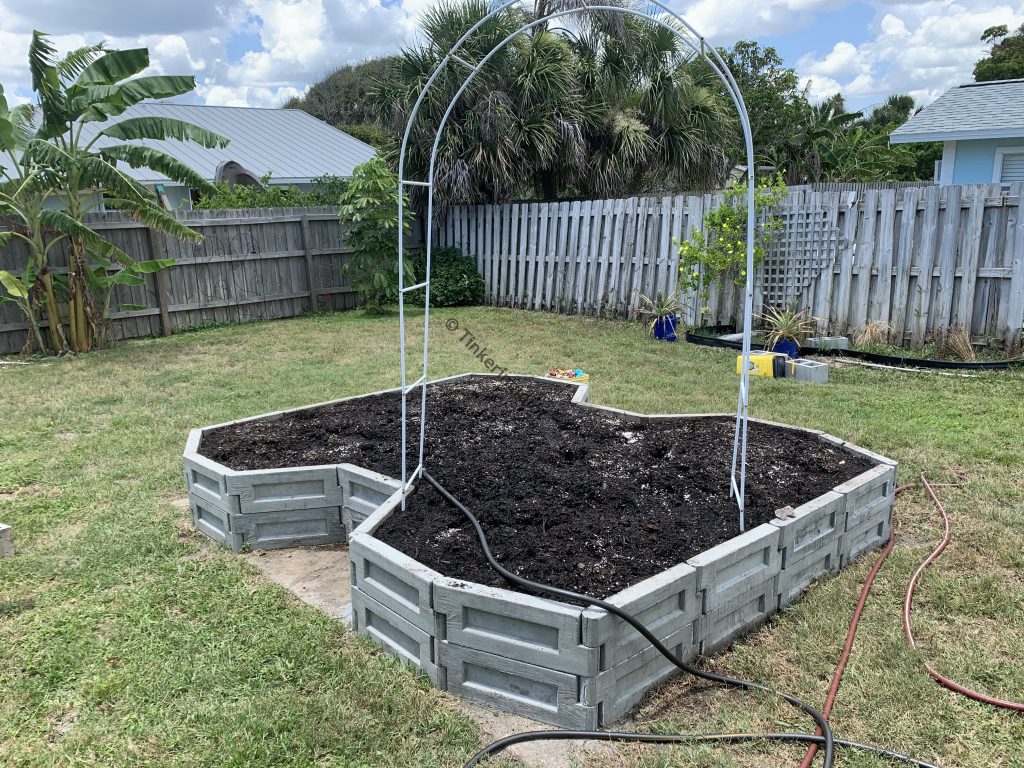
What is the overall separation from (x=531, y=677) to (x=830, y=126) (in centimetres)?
2812

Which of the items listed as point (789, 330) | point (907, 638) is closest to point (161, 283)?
point (789, 330)

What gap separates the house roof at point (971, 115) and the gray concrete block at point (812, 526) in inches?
486

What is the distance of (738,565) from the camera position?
9.96 ft

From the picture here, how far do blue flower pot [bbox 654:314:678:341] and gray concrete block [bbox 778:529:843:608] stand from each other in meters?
6.20

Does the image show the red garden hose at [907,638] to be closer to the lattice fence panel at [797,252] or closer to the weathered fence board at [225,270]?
the lattice fence panel at [797,252]

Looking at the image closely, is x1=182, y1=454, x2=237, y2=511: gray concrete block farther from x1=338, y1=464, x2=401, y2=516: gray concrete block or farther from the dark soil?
x1=338, y1=464, x2=401, y2=516: gray concrete block

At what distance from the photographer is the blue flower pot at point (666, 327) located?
962cm

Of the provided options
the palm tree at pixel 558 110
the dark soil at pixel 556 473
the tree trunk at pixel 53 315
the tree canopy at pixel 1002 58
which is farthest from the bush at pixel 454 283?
the tree canopy at pixel 1002 58

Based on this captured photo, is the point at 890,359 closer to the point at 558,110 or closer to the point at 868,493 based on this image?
the point at 868,493

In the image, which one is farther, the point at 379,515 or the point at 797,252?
the point at 797,252

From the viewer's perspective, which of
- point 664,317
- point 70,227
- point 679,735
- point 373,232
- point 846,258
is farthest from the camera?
point 373,232

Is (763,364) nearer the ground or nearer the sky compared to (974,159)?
nearer the ground

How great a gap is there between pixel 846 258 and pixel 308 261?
8239 mm

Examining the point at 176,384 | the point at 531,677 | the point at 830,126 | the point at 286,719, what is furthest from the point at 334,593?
the point at 830,126
